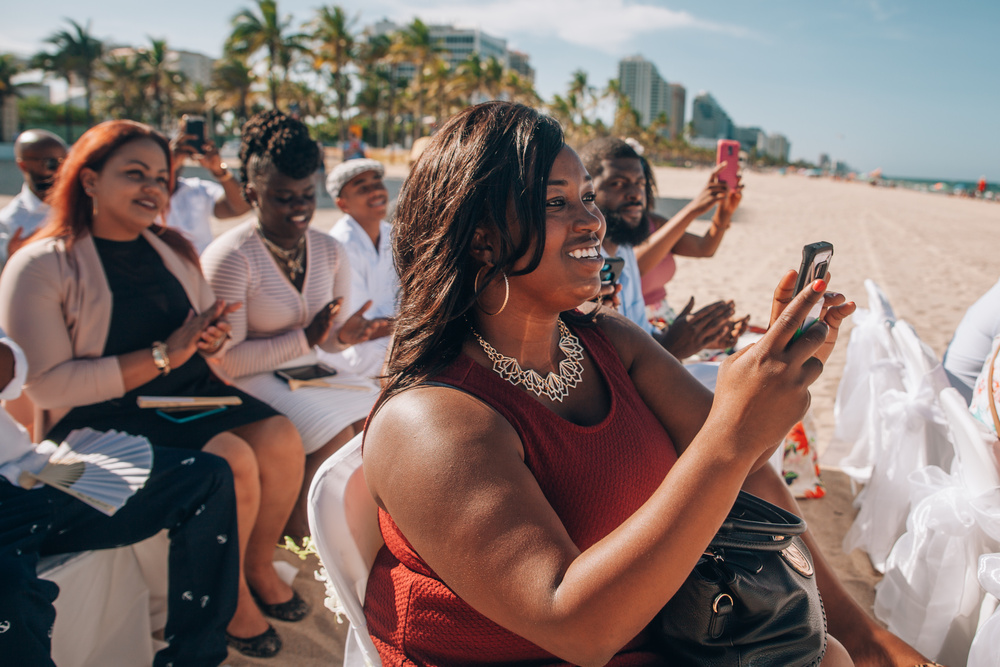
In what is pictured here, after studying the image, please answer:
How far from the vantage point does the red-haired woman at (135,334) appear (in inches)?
90.5

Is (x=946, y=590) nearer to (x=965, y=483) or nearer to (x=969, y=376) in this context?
(x=965, y=483)

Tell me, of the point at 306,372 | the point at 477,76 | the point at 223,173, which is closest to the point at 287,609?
the point at 306,372

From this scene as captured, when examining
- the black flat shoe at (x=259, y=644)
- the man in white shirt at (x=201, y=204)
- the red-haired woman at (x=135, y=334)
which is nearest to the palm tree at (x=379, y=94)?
the man in white shirt at (x=201, y=204)

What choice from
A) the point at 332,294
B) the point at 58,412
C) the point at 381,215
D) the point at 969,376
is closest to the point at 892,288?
the point at 969,376

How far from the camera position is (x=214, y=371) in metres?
2.82

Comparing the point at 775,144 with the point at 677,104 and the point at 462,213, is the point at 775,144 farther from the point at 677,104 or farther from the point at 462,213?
the point at 462,213

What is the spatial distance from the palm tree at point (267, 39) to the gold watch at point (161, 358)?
33885 mm

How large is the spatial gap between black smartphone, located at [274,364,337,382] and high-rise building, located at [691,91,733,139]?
17888 cm

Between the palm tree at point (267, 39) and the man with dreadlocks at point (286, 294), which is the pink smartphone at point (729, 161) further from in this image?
the palm tree at point (267, 39)

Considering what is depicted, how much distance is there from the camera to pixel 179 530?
2.24 meters

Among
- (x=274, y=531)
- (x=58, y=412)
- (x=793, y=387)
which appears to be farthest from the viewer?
(x=274, y=531)

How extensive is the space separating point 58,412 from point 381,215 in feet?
7.93

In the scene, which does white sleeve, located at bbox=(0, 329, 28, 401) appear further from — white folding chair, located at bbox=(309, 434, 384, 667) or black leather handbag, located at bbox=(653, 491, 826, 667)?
black leather handbag, located at bbox=(653, 491, 826, 667)

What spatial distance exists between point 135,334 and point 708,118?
625 feet
